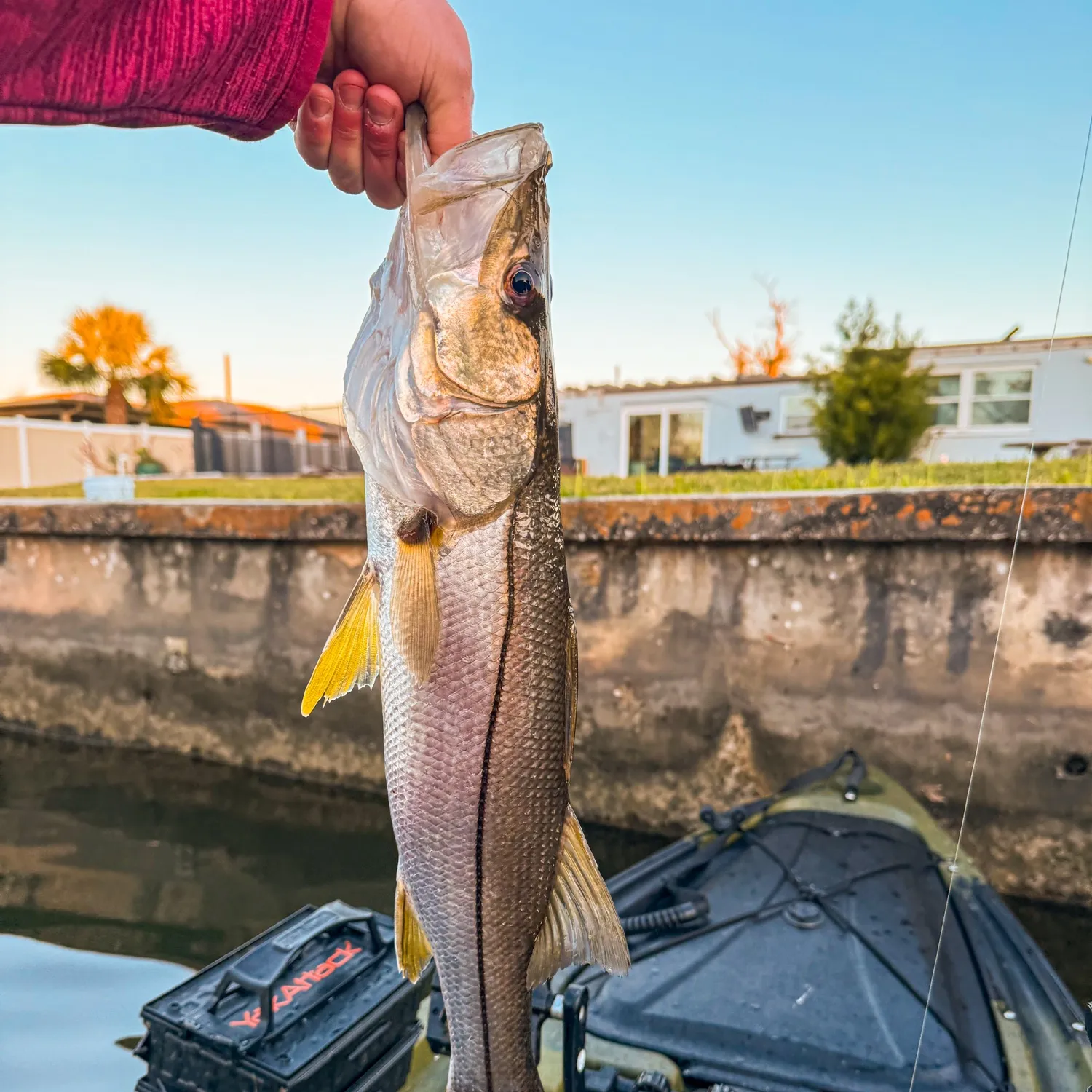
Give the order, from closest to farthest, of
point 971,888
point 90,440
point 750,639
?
point 971,888 → point 750,639 → point 90,440

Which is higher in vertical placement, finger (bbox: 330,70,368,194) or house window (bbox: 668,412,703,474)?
finger (bbox: 330,70,368,194)

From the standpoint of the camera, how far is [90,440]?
62.3ft

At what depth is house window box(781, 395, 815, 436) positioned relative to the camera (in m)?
16.3

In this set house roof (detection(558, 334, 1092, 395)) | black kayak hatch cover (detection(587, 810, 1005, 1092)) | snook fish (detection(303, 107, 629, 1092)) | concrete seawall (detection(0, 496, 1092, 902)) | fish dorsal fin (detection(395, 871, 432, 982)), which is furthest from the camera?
house roof (detection(558, 334, 1092, 395))

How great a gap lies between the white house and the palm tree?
16.0 meters

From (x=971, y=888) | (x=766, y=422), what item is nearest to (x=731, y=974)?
(x=971, y=888)

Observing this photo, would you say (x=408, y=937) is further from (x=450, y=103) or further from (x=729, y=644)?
(x=729, y=644)

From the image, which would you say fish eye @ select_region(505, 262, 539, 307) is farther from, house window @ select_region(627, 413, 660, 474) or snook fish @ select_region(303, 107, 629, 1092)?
house window @ select_region(627, 413, 660, 474)

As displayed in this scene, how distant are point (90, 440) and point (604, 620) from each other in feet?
61.0

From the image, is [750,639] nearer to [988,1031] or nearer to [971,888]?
[971,888]

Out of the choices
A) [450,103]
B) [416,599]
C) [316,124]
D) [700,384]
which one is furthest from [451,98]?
[700,384]

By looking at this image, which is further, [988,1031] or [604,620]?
[604,620]

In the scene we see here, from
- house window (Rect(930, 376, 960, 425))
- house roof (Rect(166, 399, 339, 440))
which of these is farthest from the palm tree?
house window (Rect(930, 376, 960, 425))

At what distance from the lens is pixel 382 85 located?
1387 mm
